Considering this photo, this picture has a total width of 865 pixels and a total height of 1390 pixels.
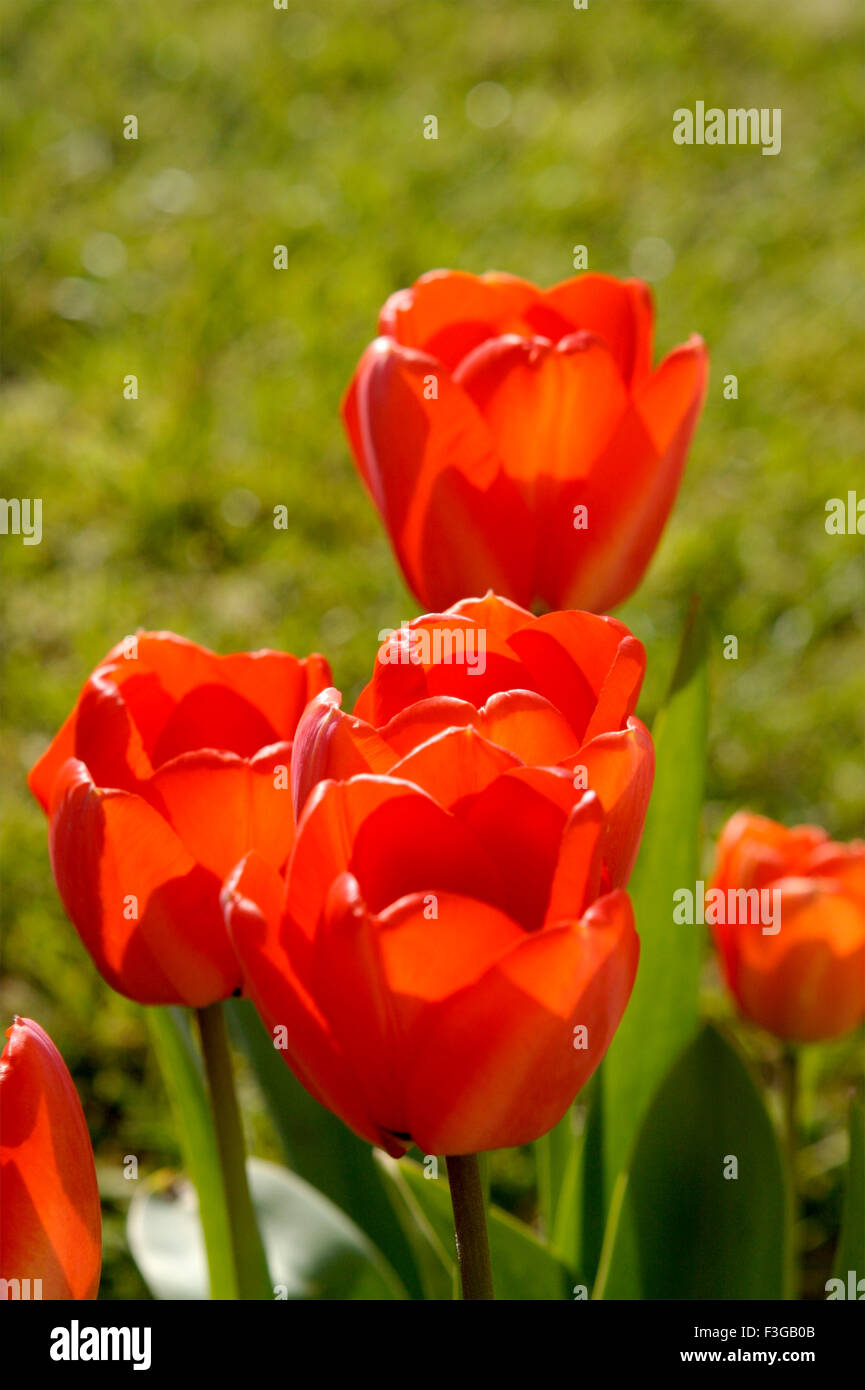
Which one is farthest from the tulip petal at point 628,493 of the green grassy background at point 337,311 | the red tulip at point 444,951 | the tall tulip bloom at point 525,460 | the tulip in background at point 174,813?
the green grassy background at point 337,311

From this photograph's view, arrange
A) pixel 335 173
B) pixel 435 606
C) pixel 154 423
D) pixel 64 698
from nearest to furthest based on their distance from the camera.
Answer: pixel 435 606
pixel 64 698
pixel 154 423
pixel 335 173

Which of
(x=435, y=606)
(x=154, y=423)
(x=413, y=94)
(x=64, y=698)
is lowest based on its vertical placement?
(x=435, y=606)

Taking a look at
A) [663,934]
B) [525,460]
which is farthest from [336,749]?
[663,934]

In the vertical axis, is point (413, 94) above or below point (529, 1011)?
above

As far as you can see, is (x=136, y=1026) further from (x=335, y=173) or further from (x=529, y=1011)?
(x=335, y=173)

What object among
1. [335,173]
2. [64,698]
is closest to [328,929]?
[64,698]

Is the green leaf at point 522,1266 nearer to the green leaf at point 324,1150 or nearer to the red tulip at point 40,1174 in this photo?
the green leaf at point 324,1150
